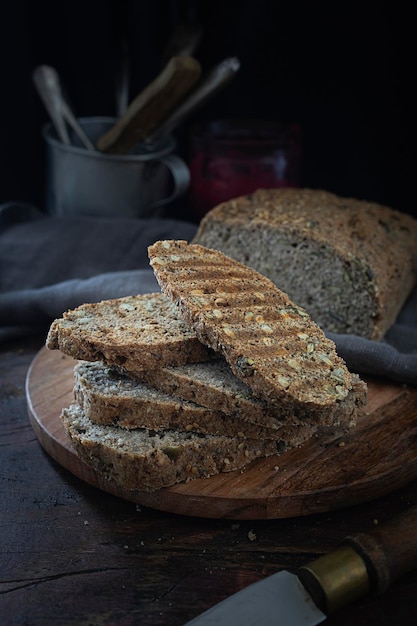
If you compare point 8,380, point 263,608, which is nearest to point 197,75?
point 8,380

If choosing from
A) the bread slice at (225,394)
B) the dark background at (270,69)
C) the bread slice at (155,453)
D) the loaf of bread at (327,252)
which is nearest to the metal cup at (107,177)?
the dark background at (270,69)

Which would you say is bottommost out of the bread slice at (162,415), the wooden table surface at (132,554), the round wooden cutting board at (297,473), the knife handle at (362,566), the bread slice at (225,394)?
the wooden table surface at (132,554)

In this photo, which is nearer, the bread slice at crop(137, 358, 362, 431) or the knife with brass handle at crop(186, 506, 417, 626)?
the knife with brass handle at crop(186, 506, 417, 626)

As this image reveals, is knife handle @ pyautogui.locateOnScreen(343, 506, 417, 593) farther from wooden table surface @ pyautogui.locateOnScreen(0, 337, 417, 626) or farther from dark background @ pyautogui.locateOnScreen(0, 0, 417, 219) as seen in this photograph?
dark background @ pyautogui.locateOnScreen(0, 0, 417, 219)

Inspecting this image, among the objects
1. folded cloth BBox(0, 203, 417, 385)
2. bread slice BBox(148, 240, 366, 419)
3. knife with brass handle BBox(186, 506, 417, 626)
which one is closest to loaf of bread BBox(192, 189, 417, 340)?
folded cloth BBox(0, 203, 417, 385)

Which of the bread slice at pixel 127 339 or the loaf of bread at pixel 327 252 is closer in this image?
the bread slice at pixel 127 339

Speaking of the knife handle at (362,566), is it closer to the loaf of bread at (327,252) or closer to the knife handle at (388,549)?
the knife handle at (388,549)

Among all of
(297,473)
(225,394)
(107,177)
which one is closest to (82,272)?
(107,177)

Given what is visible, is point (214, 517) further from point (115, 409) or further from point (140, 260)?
point (140, 260)
